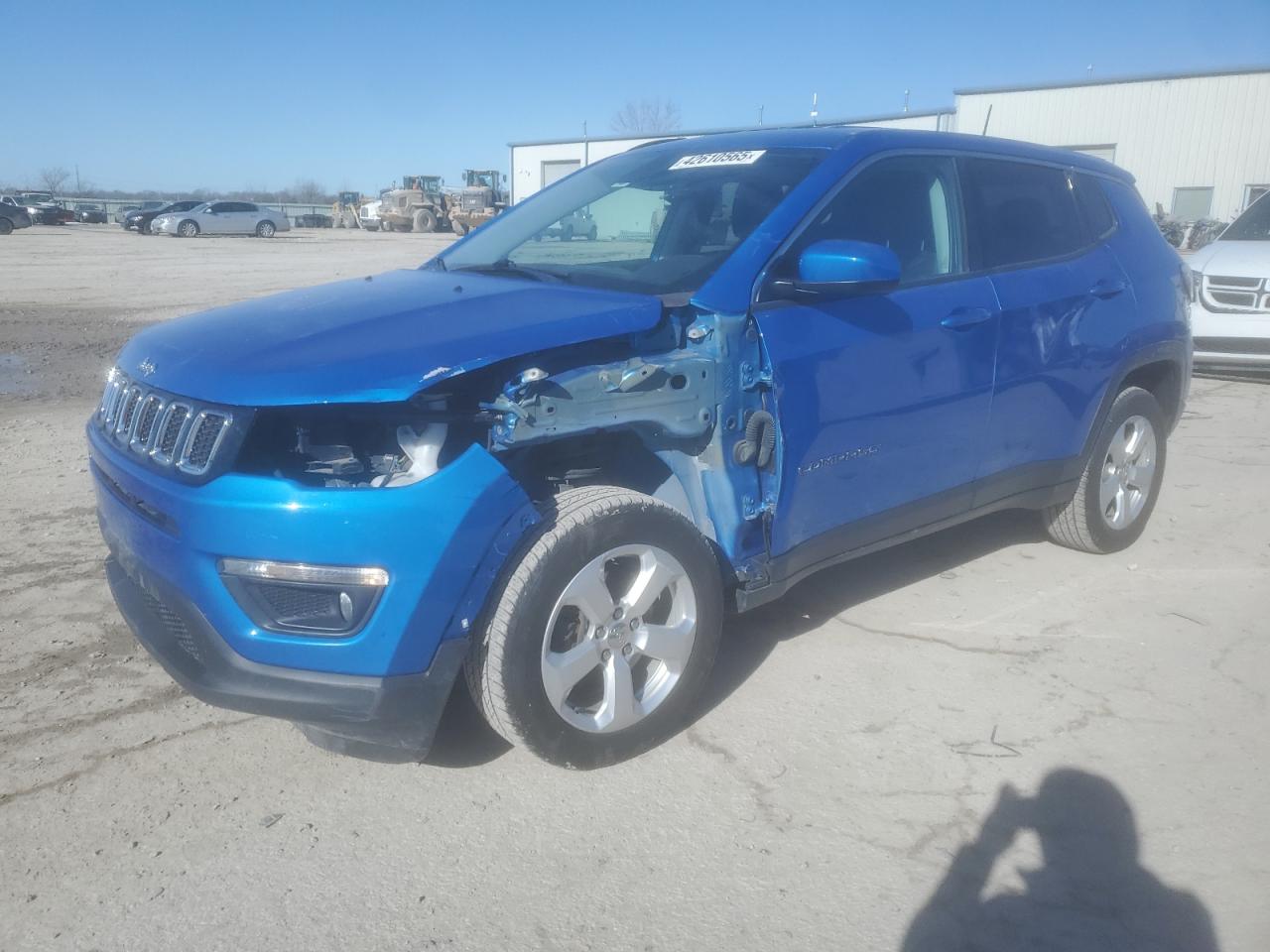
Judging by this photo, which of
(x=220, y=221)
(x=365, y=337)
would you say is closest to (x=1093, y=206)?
(x=365, y=337)

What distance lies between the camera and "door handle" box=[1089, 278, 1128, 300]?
444cm

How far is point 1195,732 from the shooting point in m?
3.36

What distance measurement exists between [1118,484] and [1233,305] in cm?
574

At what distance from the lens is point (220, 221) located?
4044cm

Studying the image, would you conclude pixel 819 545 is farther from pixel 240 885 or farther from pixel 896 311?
pixel 240 885

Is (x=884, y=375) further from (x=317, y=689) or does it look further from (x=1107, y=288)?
(x=317, y=689)

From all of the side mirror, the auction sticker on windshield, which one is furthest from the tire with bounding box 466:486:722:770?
the auction sticker on windshield

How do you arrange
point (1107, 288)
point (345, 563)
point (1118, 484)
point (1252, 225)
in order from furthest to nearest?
point (1252, 225), point (1118, 484), point (1107, 288), point (345, 563)

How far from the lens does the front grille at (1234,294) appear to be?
9.27m

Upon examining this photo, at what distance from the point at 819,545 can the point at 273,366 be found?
1.84 m

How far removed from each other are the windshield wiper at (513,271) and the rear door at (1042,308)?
5.42ft

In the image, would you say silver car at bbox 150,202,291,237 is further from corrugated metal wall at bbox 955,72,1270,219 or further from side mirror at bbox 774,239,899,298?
side mirror at bbox 774,239,899,298

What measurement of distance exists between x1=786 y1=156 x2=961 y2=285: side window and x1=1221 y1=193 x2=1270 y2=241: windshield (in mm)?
7841

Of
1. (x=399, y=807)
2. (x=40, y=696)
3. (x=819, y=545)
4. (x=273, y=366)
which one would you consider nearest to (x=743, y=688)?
(x=819, y=545)
